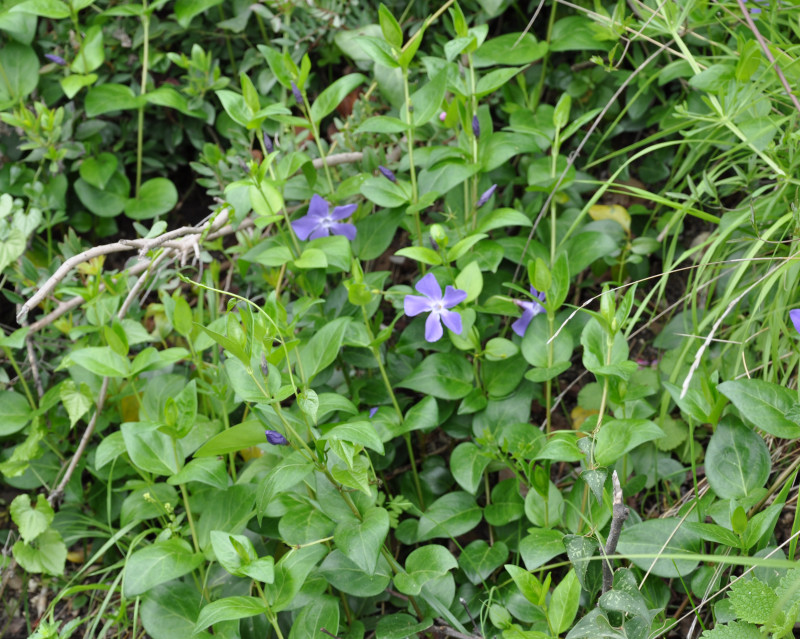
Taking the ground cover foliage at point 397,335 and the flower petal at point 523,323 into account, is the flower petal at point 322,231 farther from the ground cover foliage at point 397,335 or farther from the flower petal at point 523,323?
the flower petal at point 523,323

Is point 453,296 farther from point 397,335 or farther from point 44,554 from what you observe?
point 44,554

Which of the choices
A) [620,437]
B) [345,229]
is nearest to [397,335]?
[345,229]

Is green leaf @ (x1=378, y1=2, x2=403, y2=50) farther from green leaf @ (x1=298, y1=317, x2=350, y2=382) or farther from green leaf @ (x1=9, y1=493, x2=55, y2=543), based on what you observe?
green leaf @ (x1=9, y1=493, x2=55, y2=543)

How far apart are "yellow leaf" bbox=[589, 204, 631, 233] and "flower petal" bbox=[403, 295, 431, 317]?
2.36ft

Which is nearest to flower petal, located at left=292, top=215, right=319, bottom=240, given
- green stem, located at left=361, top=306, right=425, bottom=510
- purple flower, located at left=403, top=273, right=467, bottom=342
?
green stem, located at left=361, top=306, right=425, bottom=510

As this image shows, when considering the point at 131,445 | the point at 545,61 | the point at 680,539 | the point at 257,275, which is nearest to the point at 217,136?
the point at 257,275

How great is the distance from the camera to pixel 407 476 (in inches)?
69.6

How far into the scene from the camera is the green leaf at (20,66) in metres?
2.25

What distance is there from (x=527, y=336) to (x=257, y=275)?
76cm

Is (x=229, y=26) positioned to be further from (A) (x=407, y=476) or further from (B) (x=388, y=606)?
(B) (x=388, y=606)

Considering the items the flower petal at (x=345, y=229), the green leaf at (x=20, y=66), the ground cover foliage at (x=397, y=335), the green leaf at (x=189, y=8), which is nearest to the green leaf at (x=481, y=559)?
the ground cover foliage at (x=397, y=335)

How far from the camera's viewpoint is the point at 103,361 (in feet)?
5.54

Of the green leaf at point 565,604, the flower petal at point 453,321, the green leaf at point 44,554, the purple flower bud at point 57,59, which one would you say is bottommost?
the green leaf at point 44,554

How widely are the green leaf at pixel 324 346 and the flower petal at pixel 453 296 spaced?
22 cm
